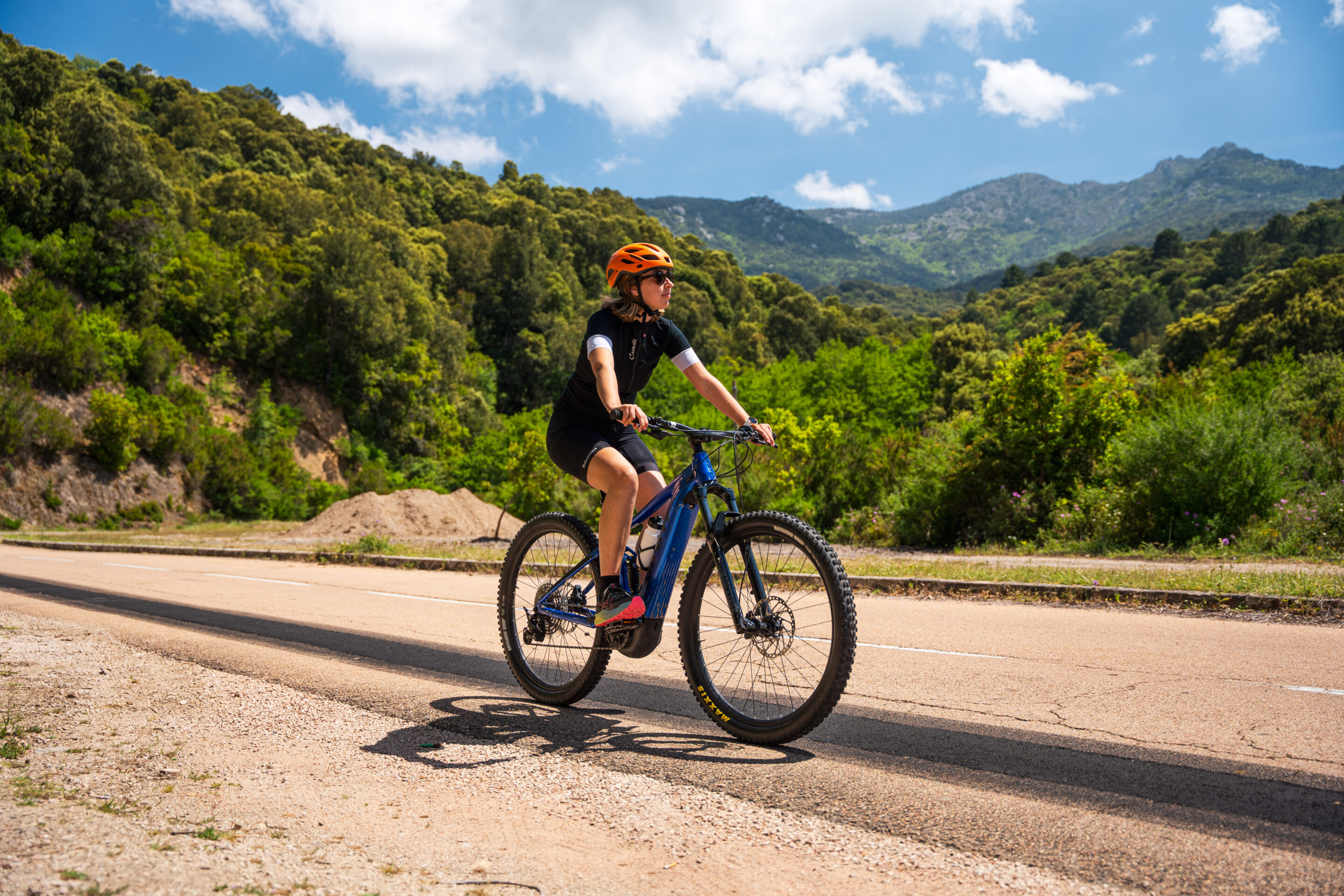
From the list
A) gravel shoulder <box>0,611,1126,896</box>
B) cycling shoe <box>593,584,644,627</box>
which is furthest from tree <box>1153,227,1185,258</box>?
gravel shoulder <box>0,611,1126,896</box>

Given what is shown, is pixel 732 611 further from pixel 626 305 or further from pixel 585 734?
pixel 626 305

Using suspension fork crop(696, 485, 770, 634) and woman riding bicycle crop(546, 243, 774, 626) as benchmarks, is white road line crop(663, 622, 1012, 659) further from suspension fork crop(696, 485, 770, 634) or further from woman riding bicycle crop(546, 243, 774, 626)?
suspension fork crop(696, 485, 770, 634)

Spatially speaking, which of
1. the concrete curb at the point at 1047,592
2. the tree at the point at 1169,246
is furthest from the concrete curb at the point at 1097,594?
the tree at the point at 1169,246

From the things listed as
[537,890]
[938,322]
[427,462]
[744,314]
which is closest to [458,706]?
[537,890]

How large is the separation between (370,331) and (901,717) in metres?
51.9

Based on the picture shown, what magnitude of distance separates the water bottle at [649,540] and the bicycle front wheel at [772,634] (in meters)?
0.26

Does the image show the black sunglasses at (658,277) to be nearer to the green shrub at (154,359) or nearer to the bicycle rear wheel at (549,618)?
the bicycle rear wheel at (549,618)

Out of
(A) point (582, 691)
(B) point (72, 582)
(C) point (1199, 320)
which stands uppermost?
(C) point (1199, 320)

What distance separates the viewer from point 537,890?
8.15 feet

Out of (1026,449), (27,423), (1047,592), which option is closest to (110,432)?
(27,423)

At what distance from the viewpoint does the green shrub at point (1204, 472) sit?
1338 centimetres

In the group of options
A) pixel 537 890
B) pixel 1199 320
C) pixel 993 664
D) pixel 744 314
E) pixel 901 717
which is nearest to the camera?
pixel 537 890

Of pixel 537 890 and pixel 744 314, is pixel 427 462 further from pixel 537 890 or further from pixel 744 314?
pixel 744 314

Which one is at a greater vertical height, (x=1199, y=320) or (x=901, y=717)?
(x=1199, y=320)
